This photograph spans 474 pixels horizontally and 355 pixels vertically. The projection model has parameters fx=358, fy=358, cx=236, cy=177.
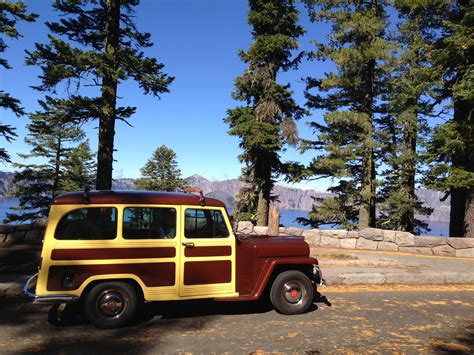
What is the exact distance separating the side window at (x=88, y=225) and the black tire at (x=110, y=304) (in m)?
0.78

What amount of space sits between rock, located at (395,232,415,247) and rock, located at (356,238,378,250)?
88 centimetres

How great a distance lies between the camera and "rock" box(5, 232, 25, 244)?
12.6 meters

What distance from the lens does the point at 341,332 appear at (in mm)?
5578

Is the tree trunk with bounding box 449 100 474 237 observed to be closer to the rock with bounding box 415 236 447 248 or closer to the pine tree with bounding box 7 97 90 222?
the rock with bounding box 415 236 447 248

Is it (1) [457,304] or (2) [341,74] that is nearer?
(1) [457,304]

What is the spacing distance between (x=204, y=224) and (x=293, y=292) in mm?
2060

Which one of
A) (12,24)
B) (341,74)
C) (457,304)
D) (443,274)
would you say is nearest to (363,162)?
(341,74)

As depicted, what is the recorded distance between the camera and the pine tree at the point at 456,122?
13609 mm

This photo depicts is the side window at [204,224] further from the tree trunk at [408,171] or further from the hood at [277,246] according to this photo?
the tree trunk at [408,171]

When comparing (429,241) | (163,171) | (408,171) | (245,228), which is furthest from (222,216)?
(163,171)

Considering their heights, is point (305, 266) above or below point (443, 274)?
above

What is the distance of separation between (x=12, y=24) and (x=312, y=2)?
47.3 ft

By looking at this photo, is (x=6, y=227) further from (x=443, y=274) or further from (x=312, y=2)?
(x=312, y=2)

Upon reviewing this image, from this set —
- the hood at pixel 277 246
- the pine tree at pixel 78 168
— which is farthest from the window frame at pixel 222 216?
the pine tree at pixel 78 168
